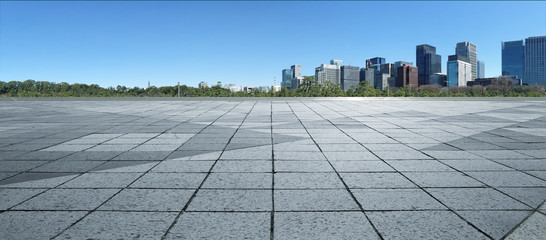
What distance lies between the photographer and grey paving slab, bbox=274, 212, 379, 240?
2.64m

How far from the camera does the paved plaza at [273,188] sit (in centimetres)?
279

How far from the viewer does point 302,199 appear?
11.4 feet

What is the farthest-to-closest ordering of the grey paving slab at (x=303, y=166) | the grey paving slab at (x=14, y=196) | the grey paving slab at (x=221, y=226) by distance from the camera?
1. the grey paving slab at (x=303, y=166)
2. the grey paving slab at (x=14, y=196)
3. the grey paving slab at (x=221, y=226)

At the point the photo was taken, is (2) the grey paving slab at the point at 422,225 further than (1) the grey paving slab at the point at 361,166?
No

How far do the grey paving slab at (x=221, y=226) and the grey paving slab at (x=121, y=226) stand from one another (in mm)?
148

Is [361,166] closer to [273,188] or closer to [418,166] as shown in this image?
[418,166]

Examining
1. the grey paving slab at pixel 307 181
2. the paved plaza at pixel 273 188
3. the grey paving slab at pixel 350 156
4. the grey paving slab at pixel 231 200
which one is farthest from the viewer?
the grey paving slab at pixel 350 156

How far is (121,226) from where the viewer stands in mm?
2834

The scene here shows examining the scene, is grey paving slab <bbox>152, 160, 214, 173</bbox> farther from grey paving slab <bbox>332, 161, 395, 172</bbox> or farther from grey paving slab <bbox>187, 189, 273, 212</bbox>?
grey paving slab <bbox>332, 161, 395, 172</bbox>

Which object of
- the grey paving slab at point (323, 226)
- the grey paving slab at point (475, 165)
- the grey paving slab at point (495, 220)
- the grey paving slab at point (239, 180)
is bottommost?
the grey paving slab at point (495, 220)

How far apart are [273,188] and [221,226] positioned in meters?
1.15

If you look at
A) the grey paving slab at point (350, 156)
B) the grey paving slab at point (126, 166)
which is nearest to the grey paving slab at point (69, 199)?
the grey paving slab at point (126, 166)

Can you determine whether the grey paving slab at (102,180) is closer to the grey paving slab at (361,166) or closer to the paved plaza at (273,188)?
the paved plaza at (273,188)

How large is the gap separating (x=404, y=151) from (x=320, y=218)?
148 inches
